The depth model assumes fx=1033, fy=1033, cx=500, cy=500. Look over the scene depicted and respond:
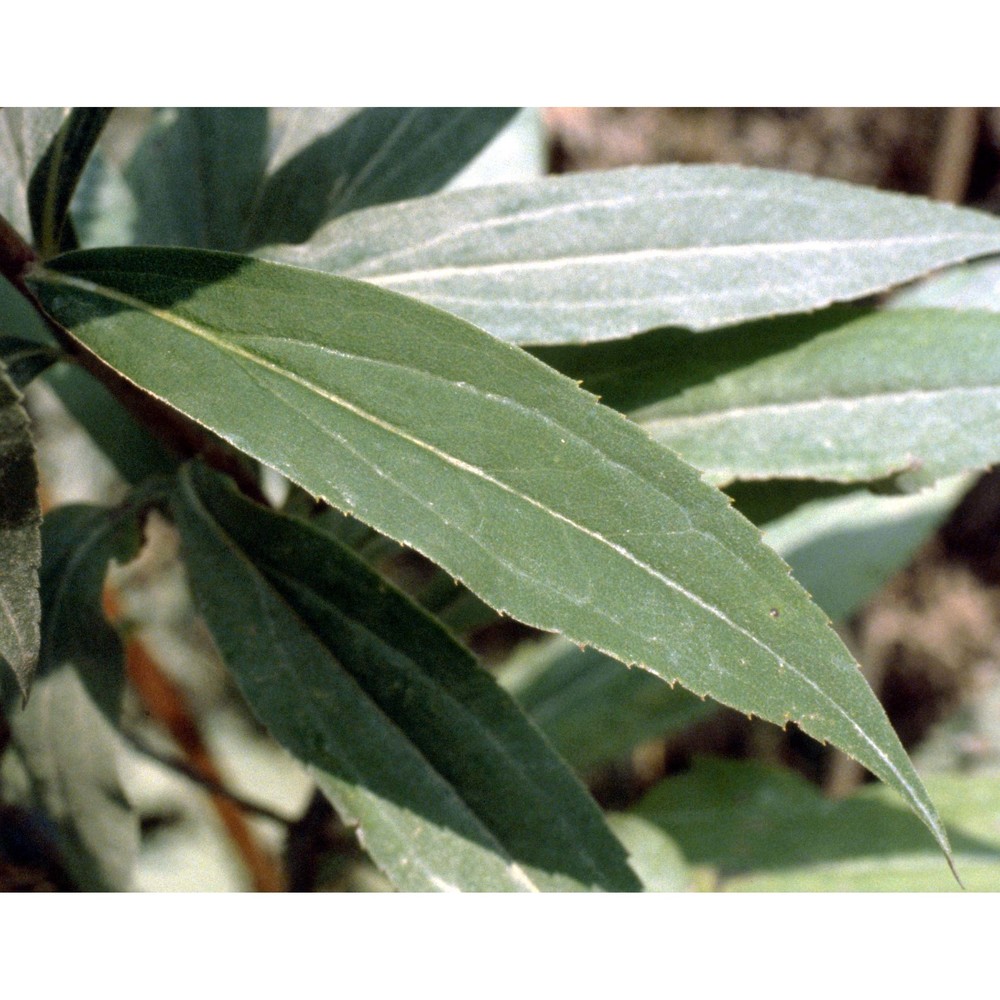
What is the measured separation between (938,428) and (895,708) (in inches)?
39.0

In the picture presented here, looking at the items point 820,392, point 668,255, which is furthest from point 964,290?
point 668,255

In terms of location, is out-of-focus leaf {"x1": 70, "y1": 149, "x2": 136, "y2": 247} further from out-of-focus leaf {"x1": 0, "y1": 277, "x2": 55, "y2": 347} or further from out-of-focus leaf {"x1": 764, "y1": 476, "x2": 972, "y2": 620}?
out-of-focus leaf {"x1": 764, "y1": 476, "x2": 972, "y2": 620}

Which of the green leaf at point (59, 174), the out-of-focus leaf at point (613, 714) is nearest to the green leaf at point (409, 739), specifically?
the green leaf at point (59, 174)

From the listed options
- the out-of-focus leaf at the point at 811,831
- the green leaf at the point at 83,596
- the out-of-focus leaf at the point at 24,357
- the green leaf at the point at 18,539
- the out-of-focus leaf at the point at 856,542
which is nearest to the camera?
the green leaf at the point at 18,539

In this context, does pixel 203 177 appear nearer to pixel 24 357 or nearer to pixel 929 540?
pixel 24 357

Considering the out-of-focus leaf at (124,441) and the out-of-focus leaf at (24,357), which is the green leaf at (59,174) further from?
the out-of-focus leaf at (124,441)

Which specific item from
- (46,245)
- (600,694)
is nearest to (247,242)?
(46,245)

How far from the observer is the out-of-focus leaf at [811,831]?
3.02 ft

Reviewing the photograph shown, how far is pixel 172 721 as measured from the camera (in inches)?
48.5

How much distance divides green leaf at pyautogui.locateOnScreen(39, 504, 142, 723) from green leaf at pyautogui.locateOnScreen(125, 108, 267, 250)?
22 cm

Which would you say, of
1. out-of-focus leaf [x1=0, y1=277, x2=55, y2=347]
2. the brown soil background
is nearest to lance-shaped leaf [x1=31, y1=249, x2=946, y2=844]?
out-of-focus leaf [x1=0, y1=277, x2=55, y2=347]

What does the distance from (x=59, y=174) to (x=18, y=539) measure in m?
0.23

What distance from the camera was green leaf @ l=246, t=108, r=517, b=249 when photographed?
743 mm

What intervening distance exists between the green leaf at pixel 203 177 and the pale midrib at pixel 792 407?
335 mm
